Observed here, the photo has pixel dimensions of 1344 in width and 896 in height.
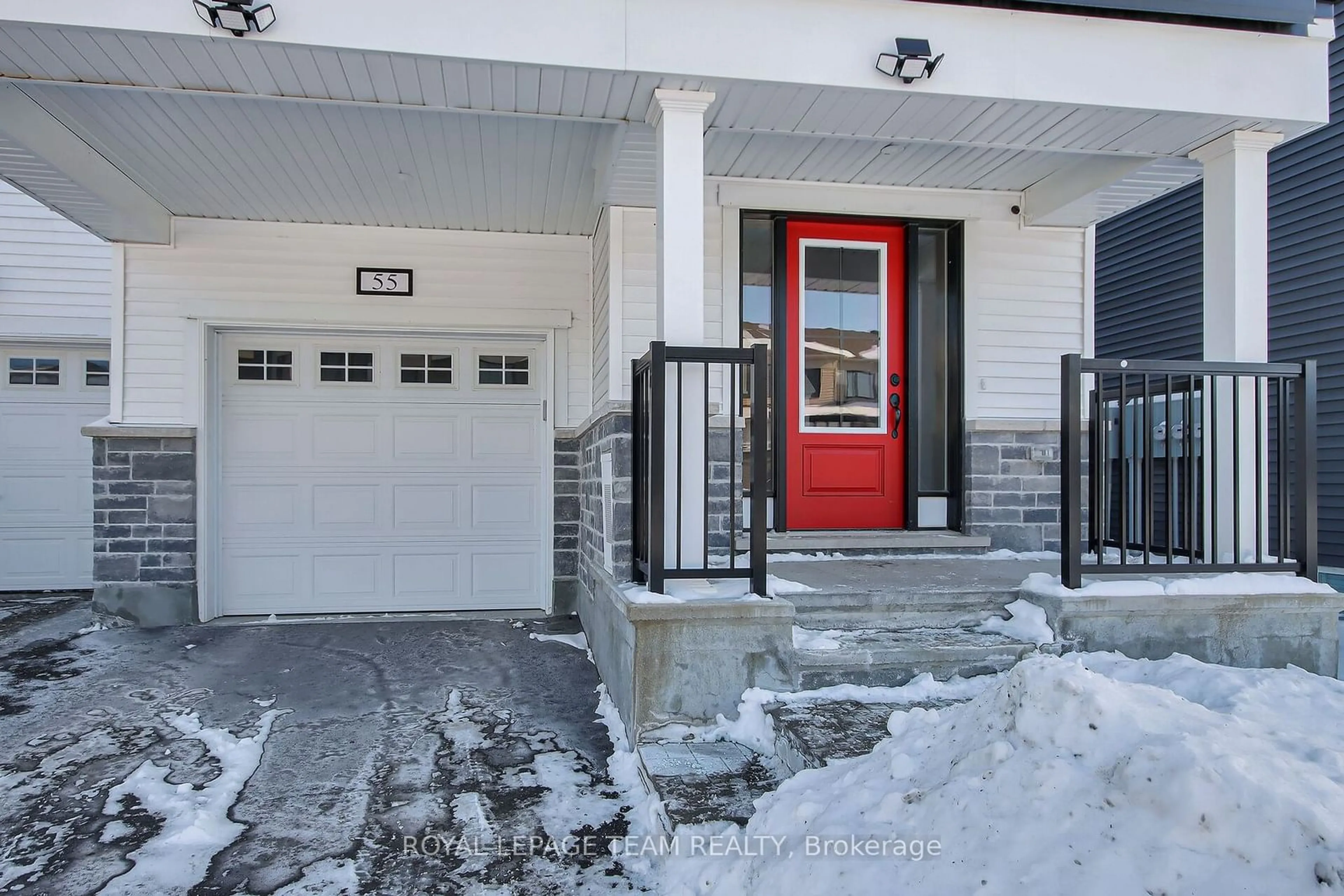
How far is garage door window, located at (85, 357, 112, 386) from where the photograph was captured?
6.16m

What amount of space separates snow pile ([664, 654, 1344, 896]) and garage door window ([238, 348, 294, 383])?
453 cm

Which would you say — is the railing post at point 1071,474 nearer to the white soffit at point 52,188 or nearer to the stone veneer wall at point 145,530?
the white soffit at point 52,188

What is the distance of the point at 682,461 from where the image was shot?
3.12m

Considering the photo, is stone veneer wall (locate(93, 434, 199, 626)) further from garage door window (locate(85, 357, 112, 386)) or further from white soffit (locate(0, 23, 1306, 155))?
white soffit (locate(0, 23, 1306, 155))

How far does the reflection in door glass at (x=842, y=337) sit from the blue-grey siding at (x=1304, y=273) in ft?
10.6

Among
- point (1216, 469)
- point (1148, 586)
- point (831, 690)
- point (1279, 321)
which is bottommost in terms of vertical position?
point (831, 690)

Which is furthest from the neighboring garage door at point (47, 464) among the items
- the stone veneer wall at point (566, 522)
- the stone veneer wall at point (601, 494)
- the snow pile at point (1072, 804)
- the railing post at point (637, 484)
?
the snow pile at point (1072, 804)

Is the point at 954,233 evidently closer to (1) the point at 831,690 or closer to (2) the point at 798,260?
(2) the point at 798,260

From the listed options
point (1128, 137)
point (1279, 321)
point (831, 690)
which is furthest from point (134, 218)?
point (1279, 321)

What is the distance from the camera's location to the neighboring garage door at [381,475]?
542 centimetres

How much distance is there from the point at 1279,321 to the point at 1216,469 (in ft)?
11.0

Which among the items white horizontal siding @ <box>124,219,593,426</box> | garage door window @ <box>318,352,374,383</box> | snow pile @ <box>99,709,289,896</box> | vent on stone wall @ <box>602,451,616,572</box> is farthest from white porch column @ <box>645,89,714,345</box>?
garage door window @ <box>318,352,374,383</box>

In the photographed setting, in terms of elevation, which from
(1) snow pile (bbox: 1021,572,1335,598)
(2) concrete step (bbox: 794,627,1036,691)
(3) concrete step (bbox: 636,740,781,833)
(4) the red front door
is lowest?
(3) concrete step (bbox: 636,740,781,833)

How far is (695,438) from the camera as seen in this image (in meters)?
3.16
